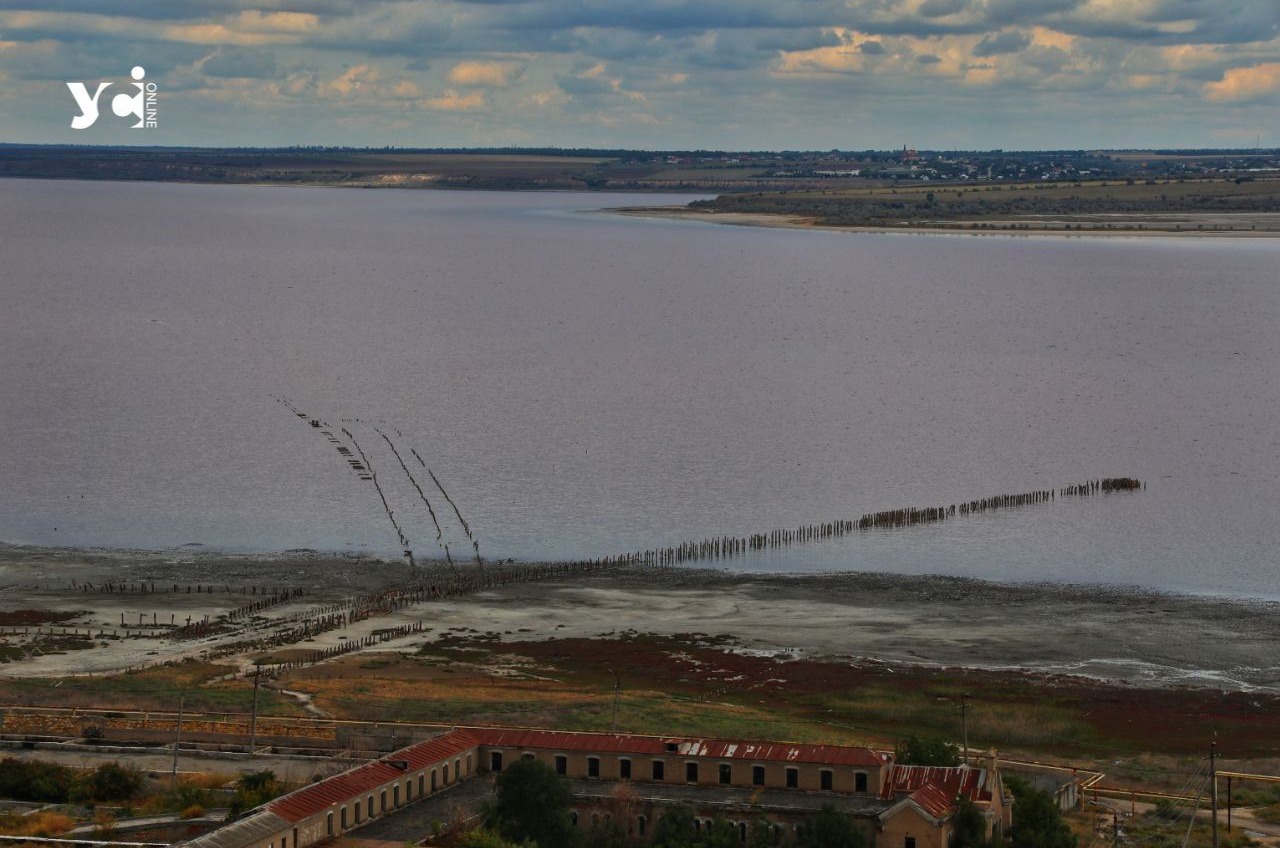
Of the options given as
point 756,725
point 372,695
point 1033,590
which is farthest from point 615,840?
point 1033,590

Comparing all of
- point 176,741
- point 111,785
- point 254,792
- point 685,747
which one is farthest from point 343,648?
point 685,747

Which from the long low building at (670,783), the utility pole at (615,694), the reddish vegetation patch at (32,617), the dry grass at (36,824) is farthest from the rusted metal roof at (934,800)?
the reddish vegetation patch at (32,617)

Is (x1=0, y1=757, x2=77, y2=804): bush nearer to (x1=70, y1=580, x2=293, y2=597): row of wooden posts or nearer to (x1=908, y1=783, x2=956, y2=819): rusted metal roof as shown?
(x1=908, y1=783, x2=956, y2=819): rusted metal roof

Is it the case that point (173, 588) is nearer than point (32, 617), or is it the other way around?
point (32, 617)

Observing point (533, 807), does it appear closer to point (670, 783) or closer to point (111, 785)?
point (670, 783)

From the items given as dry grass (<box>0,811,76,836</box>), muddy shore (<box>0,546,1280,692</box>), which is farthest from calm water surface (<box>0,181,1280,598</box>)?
dry grass (<box>0,811,76,836</box>)

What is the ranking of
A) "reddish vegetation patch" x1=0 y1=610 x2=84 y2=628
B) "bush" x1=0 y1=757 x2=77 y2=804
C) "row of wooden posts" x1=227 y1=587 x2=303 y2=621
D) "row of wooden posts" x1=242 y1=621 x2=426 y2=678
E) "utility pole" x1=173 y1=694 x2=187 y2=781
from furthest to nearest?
"row of wooden posts" x1=227 y1=587 x2=303 y2=621 < "reddish vegetation patch" x1=0 y1=610 x2=84 y2=628 < "row of wooden posts" x1=242 y1=621 x2=426 y2=678 < "utility pole" x1=173 y1=694 x2=187 y2=781 < "bush" x1=0 y1=757 x2=77 y2=804

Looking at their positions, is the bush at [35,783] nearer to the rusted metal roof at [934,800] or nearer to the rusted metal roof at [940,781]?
the rusted metal roof at [940,781]
